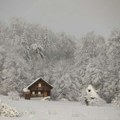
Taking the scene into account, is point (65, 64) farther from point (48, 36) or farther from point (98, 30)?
point (98, 30)

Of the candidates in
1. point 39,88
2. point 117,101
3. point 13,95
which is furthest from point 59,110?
point 117,101

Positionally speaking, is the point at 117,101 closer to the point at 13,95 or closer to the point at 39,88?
the point at 39,88

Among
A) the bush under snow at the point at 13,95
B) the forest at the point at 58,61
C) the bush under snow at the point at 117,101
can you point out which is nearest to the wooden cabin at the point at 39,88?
the forest at the point at 58,61

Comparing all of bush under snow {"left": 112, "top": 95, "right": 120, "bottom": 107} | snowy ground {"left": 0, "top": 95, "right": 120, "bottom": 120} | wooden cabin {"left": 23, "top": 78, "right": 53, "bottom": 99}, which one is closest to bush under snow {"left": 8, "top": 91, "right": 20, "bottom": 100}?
snowy ground {"left": 0, "top": 95, "right": 120, "bottom": 120}

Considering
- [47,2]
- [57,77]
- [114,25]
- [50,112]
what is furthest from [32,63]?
[114,25]

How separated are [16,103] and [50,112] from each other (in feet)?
1.62

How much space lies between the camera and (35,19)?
196 inches

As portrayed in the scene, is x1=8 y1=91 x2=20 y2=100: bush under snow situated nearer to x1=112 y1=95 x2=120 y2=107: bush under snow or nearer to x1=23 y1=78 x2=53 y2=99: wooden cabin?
x1=23 y1=78 x2=53 y2=99: wooden cabin

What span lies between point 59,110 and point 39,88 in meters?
0.42

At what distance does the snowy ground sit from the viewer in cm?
445

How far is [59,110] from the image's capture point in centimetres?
463

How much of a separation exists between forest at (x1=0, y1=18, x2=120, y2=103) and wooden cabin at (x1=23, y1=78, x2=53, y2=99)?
2.5 inches

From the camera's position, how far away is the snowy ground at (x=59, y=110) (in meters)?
4.45

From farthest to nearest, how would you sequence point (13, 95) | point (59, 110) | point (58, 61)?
point (58, 61) → point (59, 110) → point (13, 95)
